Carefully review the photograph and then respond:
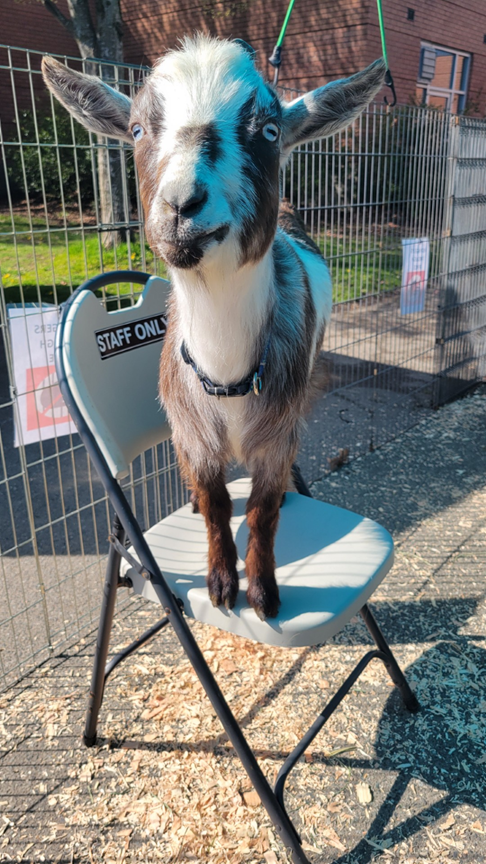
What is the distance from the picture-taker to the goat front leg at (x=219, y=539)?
1.73m

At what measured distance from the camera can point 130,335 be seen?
2031 mm

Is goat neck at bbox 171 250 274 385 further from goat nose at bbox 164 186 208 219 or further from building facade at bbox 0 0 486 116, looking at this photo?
building facade at bbox 0 0 486 116

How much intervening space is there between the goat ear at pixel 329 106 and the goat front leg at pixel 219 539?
2.96 ft

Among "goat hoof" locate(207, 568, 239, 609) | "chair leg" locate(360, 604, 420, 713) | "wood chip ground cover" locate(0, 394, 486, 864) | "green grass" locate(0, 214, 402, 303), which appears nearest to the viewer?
"goat hoof" locate(207, 568, 239, 609)

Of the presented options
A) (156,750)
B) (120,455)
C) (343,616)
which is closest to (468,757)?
(343,616)

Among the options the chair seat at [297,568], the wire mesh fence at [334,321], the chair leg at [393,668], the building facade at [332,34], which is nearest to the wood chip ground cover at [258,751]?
the chair leg at [393,668]

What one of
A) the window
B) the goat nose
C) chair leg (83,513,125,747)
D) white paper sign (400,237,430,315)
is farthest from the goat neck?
the window

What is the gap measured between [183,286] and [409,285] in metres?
3.39

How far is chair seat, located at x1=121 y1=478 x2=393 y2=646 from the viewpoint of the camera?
5.43 feet

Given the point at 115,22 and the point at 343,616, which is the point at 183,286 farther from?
the point at 115,22

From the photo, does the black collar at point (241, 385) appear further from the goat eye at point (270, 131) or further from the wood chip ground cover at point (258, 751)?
the wood chip ground cover at point (258, 751)

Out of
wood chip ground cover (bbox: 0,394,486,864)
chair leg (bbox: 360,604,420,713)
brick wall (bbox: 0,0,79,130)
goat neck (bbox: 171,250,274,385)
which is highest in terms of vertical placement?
brick wall (bbox: 0,0,79,130)

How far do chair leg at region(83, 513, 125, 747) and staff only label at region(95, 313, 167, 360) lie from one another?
0.53m

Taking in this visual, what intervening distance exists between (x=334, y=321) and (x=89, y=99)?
3036mm
